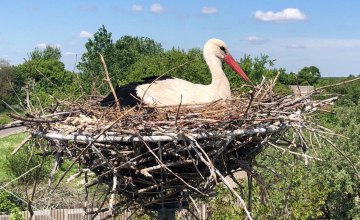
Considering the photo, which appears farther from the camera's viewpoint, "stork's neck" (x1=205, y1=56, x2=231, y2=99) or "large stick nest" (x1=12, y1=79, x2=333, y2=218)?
"stork's neck" (x1=205, y1=56, x2=231, y2=99)

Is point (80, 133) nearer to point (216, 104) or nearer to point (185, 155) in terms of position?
point (185, 155)

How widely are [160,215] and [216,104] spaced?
930mm

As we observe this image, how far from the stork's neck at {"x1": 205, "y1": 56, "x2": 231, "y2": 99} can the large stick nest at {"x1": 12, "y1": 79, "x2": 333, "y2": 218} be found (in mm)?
350

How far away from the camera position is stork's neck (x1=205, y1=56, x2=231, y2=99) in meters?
4.85

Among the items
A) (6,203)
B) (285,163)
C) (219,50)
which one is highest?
(219,50)

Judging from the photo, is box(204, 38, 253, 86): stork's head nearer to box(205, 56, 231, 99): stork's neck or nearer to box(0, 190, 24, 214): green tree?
box(205, 56, 231, 99): stork's neck

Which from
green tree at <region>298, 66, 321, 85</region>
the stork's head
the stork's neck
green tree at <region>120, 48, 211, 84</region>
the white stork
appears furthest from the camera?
green tree at <region>298, 66, 321, 85</region>

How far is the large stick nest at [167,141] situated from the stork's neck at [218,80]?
0.35m

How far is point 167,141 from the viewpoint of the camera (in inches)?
147

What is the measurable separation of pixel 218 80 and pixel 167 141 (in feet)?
4.53

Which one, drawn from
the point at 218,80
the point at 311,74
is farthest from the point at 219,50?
the point at 311,74

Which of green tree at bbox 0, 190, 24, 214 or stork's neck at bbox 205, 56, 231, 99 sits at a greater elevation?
stork's neck at bbox 205, 56, 231, 99

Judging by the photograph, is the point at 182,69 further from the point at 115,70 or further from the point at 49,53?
the point at 49,53

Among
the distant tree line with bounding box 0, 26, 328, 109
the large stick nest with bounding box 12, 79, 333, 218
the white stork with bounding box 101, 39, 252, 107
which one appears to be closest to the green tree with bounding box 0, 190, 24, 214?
the distant tree line with bounding box 0, 26, 328, 109
